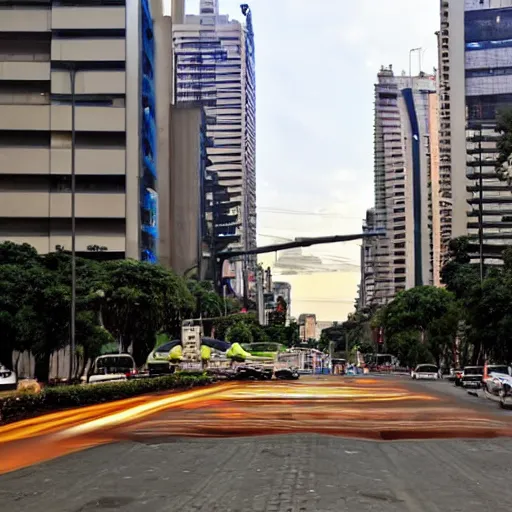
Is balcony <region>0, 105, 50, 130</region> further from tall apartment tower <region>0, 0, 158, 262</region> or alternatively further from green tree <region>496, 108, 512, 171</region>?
green tree <region>496, 108, 512, 171</region>

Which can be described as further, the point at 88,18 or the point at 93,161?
the point at 88,18

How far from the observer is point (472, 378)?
44094 millimetres

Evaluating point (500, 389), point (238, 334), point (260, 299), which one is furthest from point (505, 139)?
point (260, 299)

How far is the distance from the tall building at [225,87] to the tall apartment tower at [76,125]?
7273 centimetres

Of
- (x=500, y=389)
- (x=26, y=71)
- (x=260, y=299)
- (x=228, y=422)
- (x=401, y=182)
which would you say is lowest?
(x=500, y=389)

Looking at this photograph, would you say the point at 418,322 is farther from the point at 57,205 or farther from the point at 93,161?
the point at 57,205

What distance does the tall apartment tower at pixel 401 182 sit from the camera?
594 ft

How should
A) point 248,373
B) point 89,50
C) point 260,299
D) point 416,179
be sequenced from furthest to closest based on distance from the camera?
point 416,179, point 260,299, point 89,50, point 248,373

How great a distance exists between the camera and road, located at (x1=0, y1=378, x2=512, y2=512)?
9547 mm

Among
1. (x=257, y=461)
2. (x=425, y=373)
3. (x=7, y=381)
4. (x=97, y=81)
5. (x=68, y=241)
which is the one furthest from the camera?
(x=97, y=81)

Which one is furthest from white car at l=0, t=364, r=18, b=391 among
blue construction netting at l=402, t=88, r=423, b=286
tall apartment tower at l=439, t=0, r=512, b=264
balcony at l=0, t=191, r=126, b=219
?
blue construction netting at l=402, t=88, r=423, b=286

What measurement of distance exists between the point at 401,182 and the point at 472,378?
14706 centimetres

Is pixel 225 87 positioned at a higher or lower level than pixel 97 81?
higher

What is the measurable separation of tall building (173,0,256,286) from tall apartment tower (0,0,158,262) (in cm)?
7273
